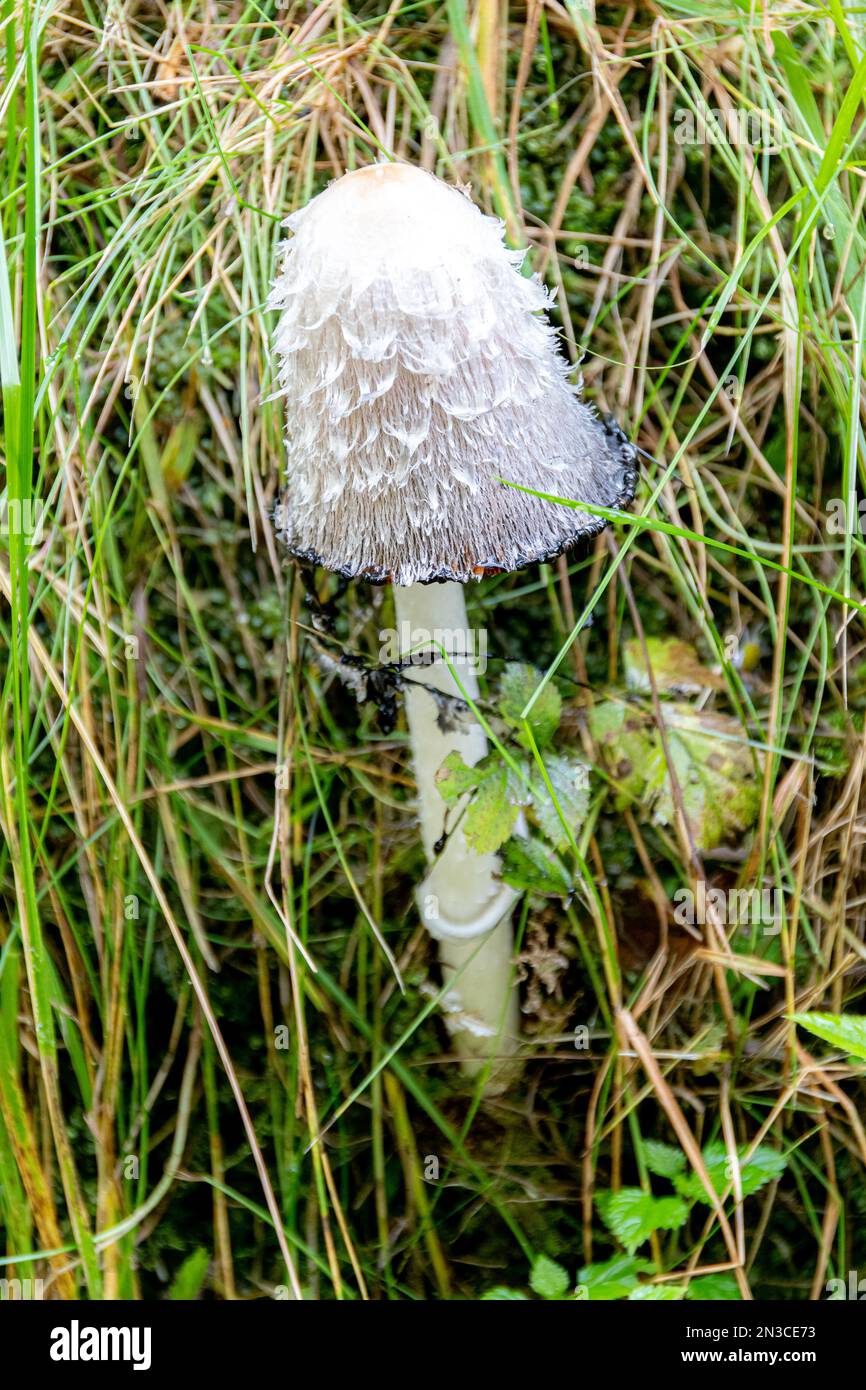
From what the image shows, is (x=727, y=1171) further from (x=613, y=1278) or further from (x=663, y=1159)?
(x=613, y=1278)

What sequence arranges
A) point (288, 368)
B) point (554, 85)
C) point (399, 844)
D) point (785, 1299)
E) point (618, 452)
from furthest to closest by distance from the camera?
1. point (399, 844)
2. point (554, 85)
3. point (785, 1299)
4. point (618, 452)
5. point (288, 368)

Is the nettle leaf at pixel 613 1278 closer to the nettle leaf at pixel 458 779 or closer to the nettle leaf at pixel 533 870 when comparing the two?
the nettle leaf at pixel 533 870

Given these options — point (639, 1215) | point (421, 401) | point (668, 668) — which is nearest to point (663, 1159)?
point (639, 1215)

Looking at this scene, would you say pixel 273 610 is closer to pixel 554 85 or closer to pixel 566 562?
pixel 566 562

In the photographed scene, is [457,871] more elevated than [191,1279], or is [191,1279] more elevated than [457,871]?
[457,871]

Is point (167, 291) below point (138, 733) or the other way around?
the other way around

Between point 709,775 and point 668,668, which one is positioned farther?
point 668,668

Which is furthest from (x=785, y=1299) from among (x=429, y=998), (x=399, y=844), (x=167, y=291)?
(x=167, y=291)

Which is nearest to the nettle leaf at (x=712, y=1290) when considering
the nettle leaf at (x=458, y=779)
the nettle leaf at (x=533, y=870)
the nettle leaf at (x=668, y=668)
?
the nettle leaf at (x=533, y=870)
